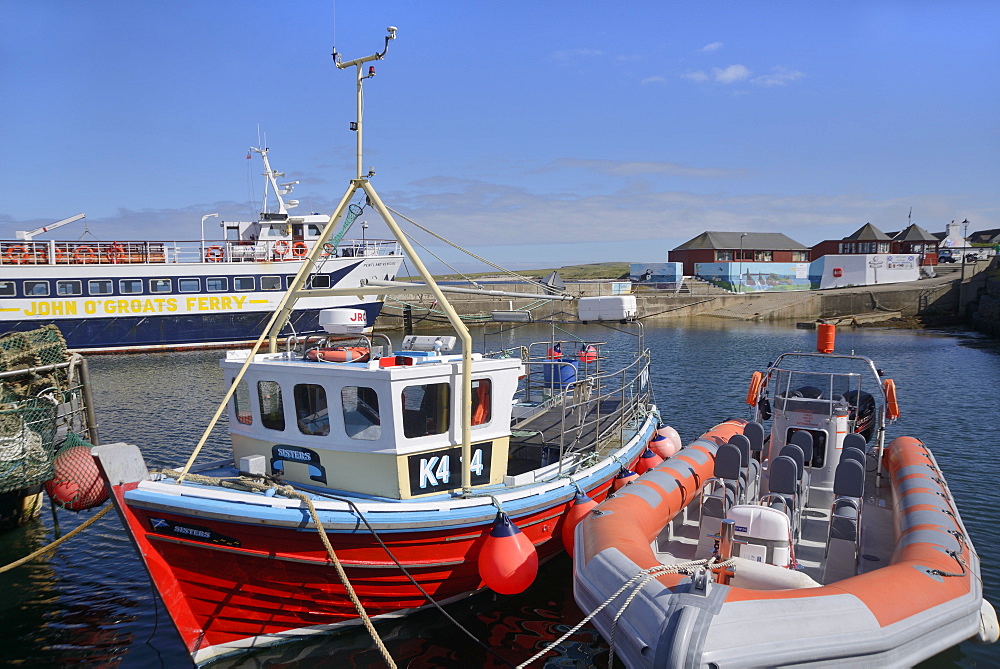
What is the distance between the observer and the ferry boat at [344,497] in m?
6.95

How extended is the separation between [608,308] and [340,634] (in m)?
6.33

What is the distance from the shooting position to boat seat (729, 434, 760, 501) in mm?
9578

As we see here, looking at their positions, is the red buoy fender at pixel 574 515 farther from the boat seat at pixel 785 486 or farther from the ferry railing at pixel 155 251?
the ferry railing at pixel 155 251

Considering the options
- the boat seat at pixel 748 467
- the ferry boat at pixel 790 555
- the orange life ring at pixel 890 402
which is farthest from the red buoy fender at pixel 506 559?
the orange life ring at pixel 890 402

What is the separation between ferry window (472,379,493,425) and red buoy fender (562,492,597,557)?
5.70 feet

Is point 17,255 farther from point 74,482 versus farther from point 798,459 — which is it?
point 798,459

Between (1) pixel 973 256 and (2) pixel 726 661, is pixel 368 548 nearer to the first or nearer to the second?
(2) pixel 726 661

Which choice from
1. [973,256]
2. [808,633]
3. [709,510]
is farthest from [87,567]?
[973,256]

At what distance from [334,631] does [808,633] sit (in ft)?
17.2

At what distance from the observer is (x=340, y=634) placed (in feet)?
26.4

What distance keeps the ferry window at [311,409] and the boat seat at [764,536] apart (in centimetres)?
501

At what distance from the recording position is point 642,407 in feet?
43.3

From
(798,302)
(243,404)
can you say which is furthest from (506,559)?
(798,302)

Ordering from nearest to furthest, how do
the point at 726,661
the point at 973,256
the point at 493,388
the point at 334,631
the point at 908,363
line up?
the point at 726,661
the point at 334,631
the point at 493,388
the point at 908,363
the point at 973,256
